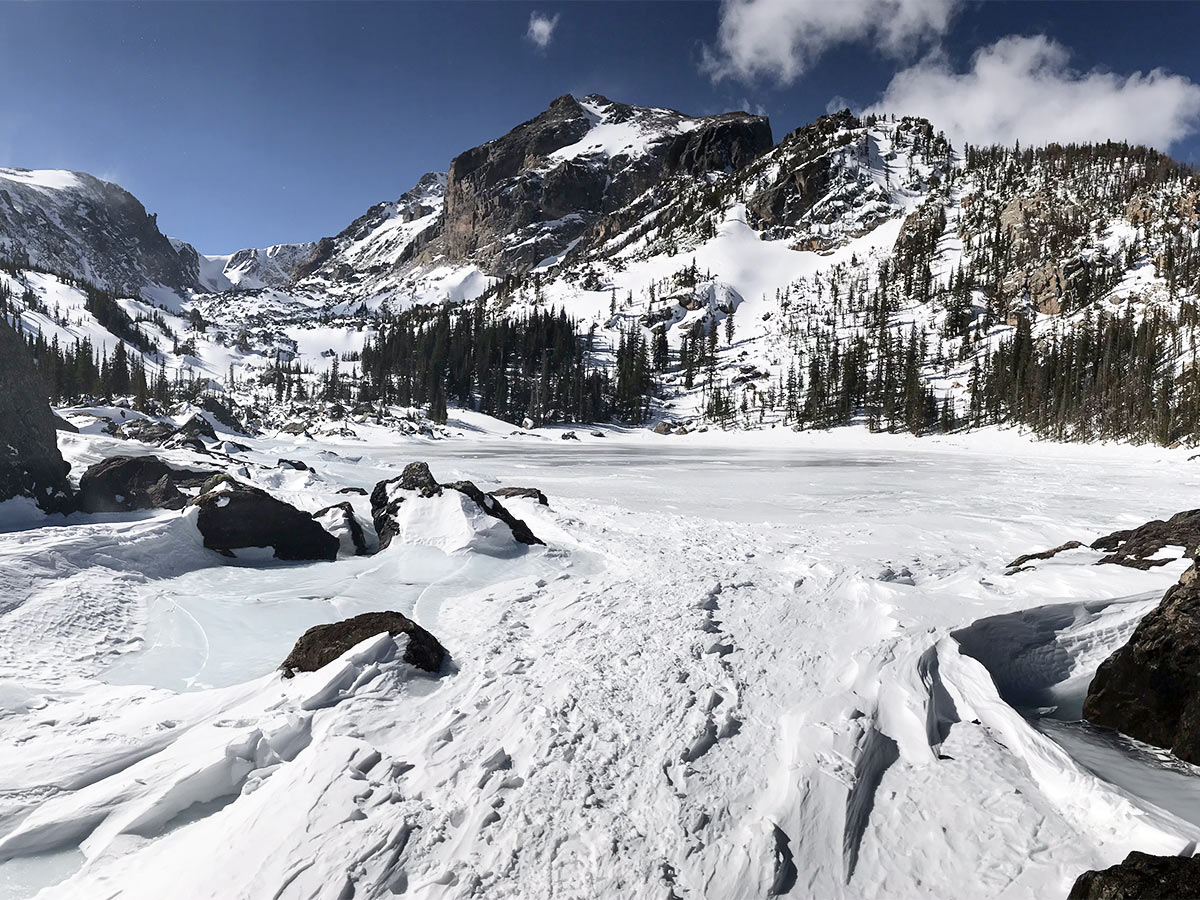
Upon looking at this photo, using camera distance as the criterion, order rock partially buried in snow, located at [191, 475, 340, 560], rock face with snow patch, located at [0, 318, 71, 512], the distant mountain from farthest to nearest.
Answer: the distant mountain, rock face with snow patch, located at [0, 318, 71, 512], rock partially buried in snow, located at [191, 475, 340, 560]

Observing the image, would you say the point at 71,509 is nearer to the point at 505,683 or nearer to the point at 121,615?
the point at 121,615

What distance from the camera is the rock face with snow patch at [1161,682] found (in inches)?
182

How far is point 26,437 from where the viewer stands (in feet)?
40.4

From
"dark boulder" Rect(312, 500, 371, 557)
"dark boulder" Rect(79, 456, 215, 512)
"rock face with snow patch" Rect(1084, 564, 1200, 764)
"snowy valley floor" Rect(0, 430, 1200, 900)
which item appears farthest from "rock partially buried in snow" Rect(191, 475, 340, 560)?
"rock face with snow patch" Rect(1084, 564, 1200, 764)

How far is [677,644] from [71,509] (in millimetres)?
14981

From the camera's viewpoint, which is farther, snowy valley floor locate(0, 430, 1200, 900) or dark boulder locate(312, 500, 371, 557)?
dark boulder locate(312, 500, 371, 557)

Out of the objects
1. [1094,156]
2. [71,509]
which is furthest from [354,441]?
[1094,156]

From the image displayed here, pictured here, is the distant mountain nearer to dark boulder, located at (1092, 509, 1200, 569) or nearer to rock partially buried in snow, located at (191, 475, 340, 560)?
dark boulder, located at (1092, 509, 1200, 569)

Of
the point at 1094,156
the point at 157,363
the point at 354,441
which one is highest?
the point at 1094,156

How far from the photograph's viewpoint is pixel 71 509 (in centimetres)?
1291

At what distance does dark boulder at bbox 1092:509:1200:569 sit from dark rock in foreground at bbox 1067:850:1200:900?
613cm

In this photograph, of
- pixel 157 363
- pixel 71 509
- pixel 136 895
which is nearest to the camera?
pixel 136 895

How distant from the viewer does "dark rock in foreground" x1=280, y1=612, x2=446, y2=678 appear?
5.61 meters

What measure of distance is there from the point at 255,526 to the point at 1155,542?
50.3 feet
